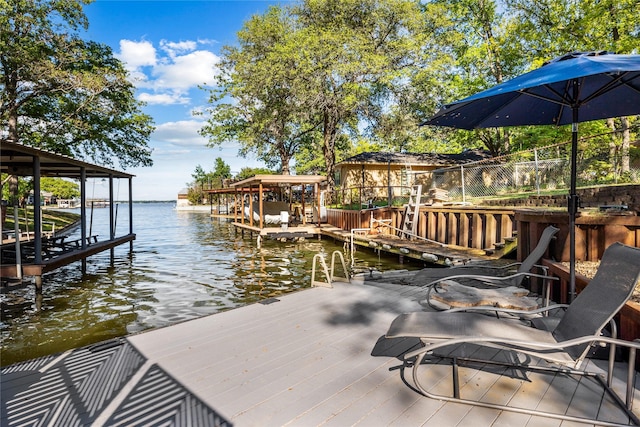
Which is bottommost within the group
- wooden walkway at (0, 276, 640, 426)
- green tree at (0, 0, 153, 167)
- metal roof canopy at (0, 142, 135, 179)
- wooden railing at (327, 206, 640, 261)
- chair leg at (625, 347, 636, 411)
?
wooden walkway at (0, 276, 640, 426)

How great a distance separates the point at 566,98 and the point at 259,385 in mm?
3820

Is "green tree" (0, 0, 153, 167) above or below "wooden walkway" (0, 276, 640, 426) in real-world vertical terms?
above

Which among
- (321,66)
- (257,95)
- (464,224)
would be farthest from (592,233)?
(257,95)

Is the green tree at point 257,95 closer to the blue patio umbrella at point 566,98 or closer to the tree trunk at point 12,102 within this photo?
the tree trunk at point 12,102

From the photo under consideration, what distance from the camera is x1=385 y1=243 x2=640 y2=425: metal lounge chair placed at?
219 centimetres

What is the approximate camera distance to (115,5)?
18312 millimetres

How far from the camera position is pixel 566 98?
3574mm

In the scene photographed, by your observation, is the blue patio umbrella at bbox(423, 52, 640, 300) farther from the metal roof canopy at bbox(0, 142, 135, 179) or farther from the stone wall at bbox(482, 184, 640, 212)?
the metal roof canopy at bbox(0, 142, 135, 179)

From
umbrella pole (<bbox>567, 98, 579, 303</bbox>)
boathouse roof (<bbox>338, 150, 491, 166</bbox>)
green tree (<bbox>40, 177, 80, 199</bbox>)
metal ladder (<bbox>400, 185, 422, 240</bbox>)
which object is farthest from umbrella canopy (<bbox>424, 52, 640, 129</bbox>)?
green tree (<bbox>40, 177, 80, 199</bbox>)

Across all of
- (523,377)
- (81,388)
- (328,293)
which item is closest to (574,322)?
(523,377)

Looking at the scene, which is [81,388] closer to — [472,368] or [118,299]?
[472,368]

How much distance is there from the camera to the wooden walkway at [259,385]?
2.21m

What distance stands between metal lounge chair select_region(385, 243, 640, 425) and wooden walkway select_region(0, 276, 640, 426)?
0.45 ft

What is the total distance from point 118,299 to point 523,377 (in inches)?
317
